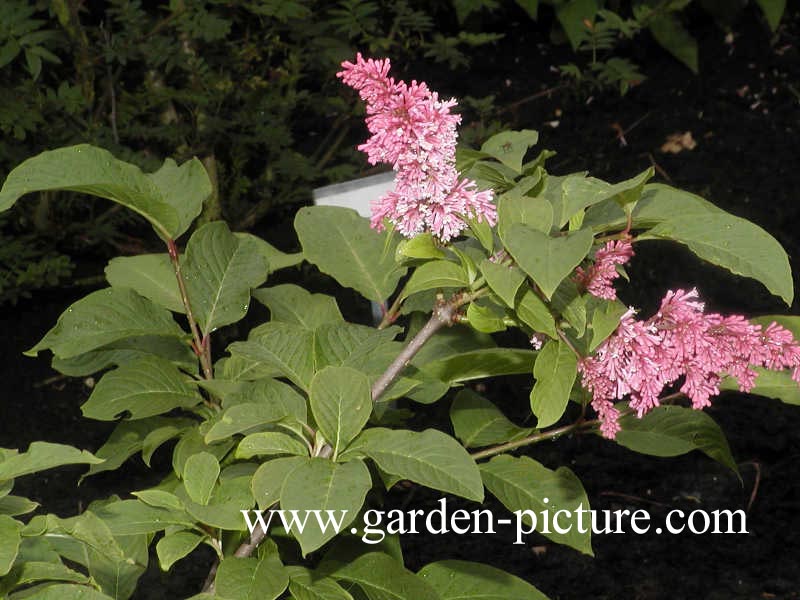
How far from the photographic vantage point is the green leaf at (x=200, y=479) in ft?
3.34

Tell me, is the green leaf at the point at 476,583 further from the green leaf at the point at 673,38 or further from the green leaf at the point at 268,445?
the green leaf at the point at 673,38

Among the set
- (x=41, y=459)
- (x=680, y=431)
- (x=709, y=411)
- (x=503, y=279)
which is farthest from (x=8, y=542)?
(x=709, y=411)

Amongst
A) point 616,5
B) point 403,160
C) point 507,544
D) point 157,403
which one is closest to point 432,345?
point 157,403

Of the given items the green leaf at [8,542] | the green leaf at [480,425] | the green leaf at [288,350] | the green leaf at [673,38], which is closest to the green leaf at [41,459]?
the green leaf at [8,542]

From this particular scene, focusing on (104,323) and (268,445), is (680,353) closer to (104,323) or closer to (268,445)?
(268,445)

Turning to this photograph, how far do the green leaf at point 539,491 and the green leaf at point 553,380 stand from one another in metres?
0.29

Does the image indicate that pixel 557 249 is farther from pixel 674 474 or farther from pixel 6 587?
pixel 674 474

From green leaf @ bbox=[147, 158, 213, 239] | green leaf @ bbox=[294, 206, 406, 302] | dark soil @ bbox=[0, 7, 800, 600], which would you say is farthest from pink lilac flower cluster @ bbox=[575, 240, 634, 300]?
dark soil @ bbox=[0, 7, 800, 600]

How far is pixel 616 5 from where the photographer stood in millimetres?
3494

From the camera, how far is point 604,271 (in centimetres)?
92

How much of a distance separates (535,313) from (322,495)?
24 centimetres

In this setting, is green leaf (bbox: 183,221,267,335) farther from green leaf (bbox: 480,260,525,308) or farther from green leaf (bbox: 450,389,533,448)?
green leaf (bbox: 480,260,525,308)

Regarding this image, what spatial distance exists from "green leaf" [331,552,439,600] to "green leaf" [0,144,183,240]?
A: 16.7 inches

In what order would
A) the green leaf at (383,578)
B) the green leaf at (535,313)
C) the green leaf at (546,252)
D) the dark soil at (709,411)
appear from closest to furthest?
1. the green leaf at (546,252)
2. the green leaf at (535,313)
3. the green leaf at (383,578)
4. the dark soil at (709,411)
